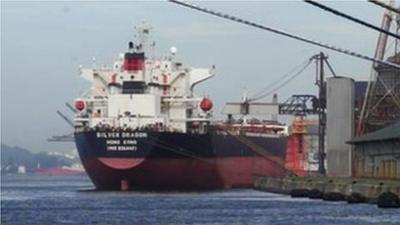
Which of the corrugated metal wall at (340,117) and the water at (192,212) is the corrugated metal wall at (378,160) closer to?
the corrugated metal wall at (340,117)

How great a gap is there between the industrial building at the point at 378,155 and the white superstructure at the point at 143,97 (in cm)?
1128

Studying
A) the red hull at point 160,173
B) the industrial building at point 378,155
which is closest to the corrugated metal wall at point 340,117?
the industrial building at point 378,155

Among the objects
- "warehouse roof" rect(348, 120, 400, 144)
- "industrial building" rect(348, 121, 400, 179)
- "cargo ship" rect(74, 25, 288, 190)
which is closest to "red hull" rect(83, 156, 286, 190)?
"cargo ship" rect(74, 25, 288, 190)

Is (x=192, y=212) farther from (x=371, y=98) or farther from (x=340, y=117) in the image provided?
(x=371, y=98)

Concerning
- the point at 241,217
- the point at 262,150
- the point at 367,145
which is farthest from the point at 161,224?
the point at 262,150

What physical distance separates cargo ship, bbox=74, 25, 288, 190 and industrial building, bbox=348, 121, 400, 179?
10.2m

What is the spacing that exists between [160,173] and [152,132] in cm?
287

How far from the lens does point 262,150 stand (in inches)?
4230

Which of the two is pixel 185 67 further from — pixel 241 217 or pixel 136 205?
pixel 241 217

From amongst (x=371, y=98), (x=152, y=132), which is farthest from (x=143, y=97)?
(x=371, y=98)

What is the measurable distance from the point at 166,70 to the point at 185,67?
1683mm

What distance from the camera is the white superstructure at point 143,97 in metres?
94.1

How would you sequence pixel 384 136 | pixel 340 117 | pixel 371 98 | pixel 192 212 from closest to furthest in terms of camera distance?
pixel 192 212, pixel 384 136, pixel 340 117, pixel 371 98

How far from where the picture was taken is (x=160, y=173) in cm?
9081
